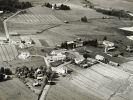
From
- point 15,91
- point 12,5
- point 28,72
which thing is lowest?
point 15,91

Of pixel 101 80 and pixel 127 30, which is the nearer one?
pixel 101 80

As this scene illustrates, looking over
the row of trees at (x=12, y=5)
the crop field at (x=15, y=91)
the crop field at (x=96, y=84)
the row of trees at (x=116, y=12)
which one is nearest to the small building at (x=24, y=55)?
the crop field at (x=96, y=84)

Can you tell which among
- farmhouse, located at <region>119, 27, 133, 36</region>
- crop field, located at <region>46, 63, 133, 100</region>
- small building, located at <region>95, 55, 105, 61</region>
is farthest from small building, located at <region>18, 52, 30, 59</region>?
farmhouse, located at <region>119, 27, 133, 36</region>

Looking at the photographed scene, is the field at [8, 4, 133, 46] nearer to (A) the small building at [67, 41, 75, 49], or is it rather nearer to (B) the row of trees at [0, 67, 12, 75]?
(A) the small building at [67, 41, 75, 49]

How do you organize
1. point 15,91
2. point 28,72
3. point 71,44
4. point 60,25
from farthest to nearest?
point 60,25, point 71,44, point 28,72, point 15,91

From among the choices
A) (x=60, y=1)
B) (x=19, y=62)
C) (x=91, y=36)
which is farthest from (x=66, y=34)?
(x=60, y=1)

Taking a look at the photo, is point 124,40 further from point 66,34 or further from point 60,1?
point 60,1

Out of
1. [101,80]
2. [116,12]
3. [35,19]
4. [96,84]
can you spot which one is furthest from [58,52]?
[116,12]

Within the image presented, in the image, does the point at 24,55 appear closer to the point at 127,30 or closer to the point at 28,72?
the point at 28,72
